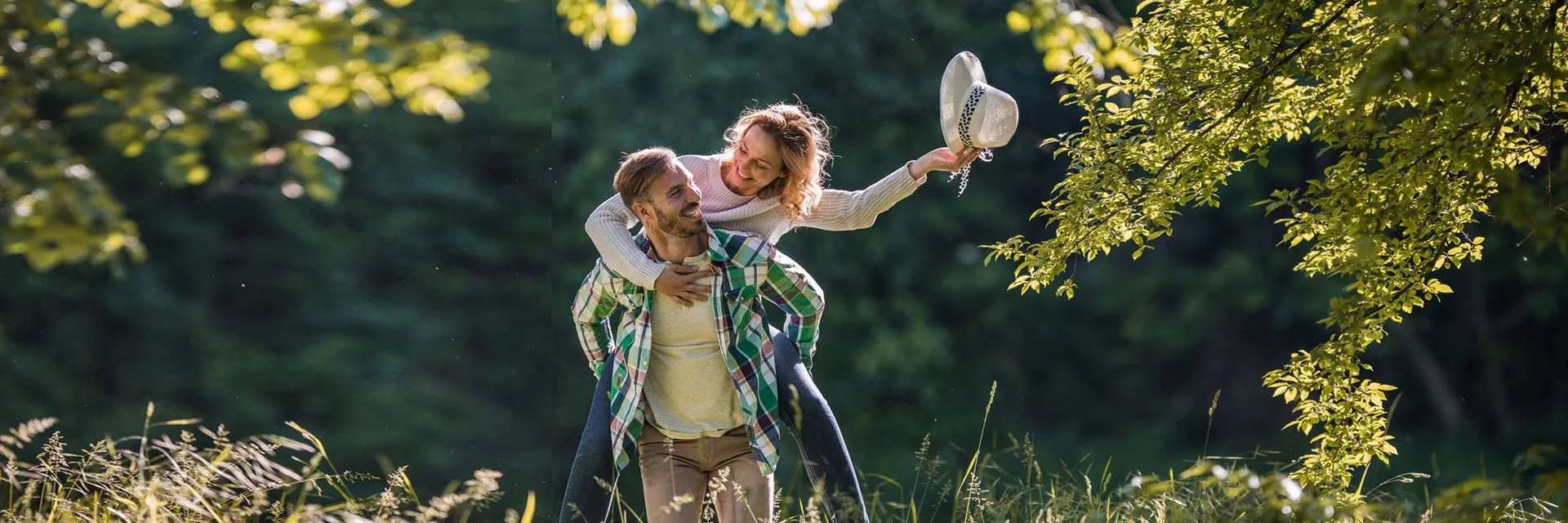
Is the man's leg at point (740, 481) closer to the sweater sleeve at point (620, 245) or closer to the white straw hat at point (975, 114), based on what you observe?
the sweater sleeve at point (620, 245)

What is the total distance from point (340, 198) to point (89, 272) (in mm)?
1663

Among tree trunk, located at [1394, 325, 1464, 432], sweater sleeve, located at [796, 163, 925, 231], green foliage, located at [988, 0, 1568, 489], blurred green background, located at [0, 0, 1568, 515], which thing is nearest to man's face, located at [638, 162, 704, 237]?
sweater sleeve, located at [796, 163, 925, 231]

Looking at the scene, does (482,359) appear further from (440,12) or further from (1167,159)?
(1167,159)

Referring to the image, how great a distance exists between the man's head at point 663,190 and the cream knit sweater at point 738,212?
0.07m

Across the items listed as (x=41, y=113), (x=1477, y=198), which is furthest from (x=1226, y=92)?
(x=41, y=113)

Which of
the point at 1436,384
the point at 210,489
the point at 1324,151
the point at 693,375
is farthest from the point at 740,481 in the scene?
the point at 1436,384

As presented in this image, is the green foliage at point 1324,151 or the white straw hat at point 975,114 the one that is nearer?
the green foliage at point 1324,151

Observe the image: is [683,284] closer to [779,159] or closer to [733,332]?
[733,332]

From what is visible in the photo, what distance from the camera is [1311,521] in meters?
1.88

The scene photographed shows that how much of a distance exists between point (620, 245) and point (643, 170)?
157mm

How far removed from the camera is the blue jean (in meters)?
3.04

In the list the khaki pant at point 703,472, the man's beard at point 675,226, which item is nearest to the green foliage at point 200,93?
the man's beard at point 675,226

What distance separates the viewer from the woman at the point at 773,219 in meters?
2.99

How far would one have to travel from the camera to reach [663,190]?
2957mm
